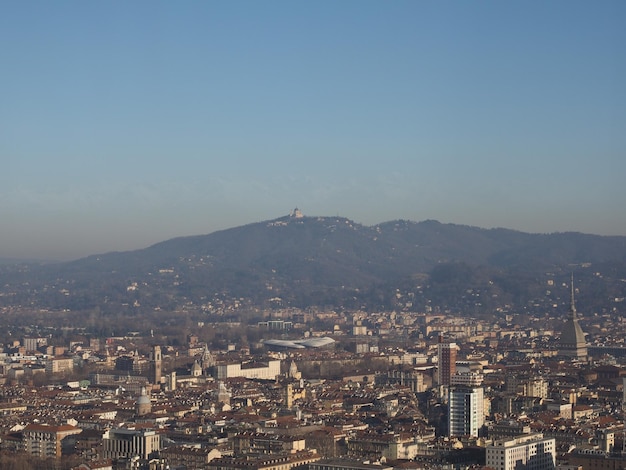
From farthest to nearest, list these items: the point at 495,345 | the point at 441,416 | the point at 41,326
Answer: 1. the point at 41,326
2. the point at 495,345
3. the point at 441,416

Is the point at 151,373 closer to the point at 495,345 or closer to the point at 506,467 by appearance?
the point at 495,345

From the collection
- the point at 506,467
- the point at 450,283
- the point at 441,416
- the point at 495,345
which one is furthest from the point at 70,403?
the point at 450,283

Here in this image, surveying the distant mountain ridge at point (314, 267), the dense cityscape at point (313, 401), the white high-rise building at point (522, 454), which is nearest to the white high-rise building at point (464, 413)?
the dense cityscape at point (313, 401)

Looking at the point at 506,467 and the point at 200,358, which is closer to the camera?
the point at 506,467

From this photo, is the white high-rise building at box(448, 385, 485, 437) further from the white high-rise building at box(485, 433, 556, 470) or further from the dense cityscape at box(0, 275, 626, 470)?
the white high-rise building at box(485, 433, 556, 470)

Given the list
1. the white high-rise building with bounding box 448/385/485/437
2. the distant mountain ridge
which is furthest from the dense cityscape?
the distant mountain ridge

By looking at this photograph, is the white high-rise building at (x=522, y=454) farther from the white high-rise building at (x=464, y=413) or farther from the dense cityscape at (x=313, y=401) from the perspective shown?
the white high-rise building at (x=464, y=413)
